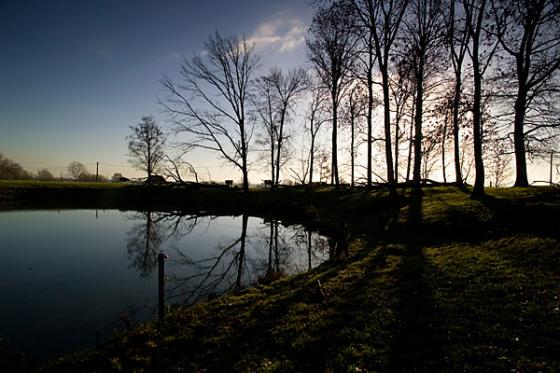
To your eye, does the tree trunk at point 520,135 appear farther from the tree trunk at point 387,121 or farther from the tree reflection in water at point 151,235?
the tree reflection in water at point 151,235

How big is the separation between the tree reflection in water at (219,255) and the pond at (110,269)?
36 mm

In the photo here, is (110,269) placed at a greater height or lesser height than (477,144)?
lesser

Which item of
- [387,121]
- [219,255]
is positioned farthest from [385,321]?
[387,121]

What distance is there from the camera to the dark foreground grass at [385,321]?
378 centimetres

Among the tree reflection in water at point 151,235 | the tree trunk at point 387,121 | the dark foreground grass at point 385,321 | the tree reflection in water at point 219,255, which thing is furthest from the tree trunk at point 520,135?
the tree reflection in water at point 151,235

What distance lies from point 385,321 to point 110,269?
943cm

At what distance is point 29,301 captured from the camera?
6.95 meters

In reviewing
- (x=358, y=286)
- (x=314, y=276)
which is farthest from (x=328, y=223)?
(x=358, y=286)

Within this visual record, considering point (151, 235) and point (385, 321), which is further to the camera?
point (151, 235)

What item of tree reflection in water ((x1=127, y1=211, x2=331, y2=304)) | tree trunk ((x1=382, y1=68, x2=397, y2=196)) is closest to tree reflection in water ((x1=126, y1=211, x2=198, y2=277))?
tree reflection in water ((x1=127, y1=211, x2=331, y2=304))

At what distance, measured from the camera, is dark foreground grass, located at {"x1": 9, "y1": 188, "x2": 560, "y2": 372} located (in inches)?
149

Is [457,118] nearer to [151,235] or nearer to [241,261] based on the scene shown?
[241,261]

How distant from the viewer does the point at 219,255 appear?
11867mm

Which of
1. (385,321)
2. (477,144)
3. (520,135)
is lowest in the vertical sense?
(385,321)
